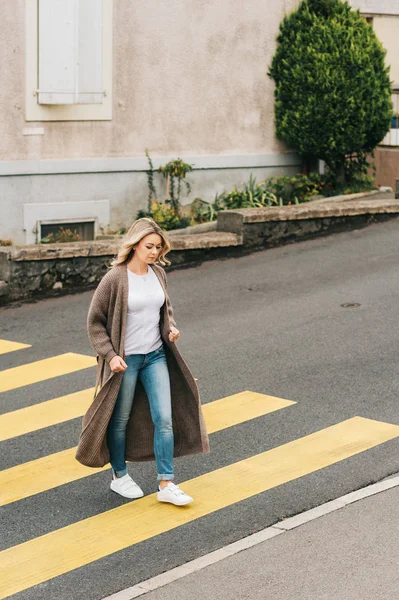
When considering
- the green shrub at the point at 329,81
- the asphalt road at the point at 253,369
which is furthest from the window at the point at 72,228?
the green shrub at the point at 329,81

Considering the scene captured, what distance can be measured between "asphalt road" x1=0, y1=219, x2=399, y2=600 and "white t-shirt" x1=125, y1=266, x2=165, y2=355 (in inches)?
42.1

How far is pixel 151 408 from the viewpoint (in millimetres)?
7605

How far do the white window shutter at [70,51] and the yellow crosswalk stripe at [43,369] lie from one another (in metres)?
5.62

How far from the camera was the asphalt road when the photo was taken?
23.3ft

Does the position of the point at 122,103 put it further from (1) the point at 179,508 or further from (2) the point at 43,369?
(1) the point at 179,508

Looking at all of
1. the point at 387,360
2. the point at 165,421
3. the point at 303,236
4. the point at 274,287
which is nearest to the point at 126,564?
the point at 165,421

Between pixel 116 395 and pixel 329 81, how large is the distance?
11637 millimetres

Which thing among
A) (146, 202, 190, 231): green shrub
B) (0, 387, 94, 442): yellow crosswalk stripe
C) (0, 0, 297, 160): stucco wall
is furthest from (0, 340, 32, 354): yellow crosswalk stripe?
(146, 202, 190, 231): green shrub

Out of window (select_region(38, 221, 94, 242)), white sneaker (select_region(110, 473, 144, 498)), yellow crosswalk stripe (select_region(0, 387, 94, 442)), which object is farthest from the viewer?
window (select_region(38, 221, 94, 242))

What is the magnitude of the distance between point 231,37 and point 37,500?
12.0 metres

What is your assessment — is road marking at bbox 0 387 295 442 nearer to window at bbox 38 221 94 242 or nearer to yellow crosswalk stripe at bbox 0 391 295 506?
yellow crosswalk stripe at bbox 0 391 295 506

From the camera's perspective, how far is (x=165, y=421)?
755 centimetres

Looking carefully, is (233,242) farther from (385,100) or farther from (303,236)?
(385,100)

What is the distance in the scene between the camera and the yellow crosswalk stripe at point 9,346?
1170cm
